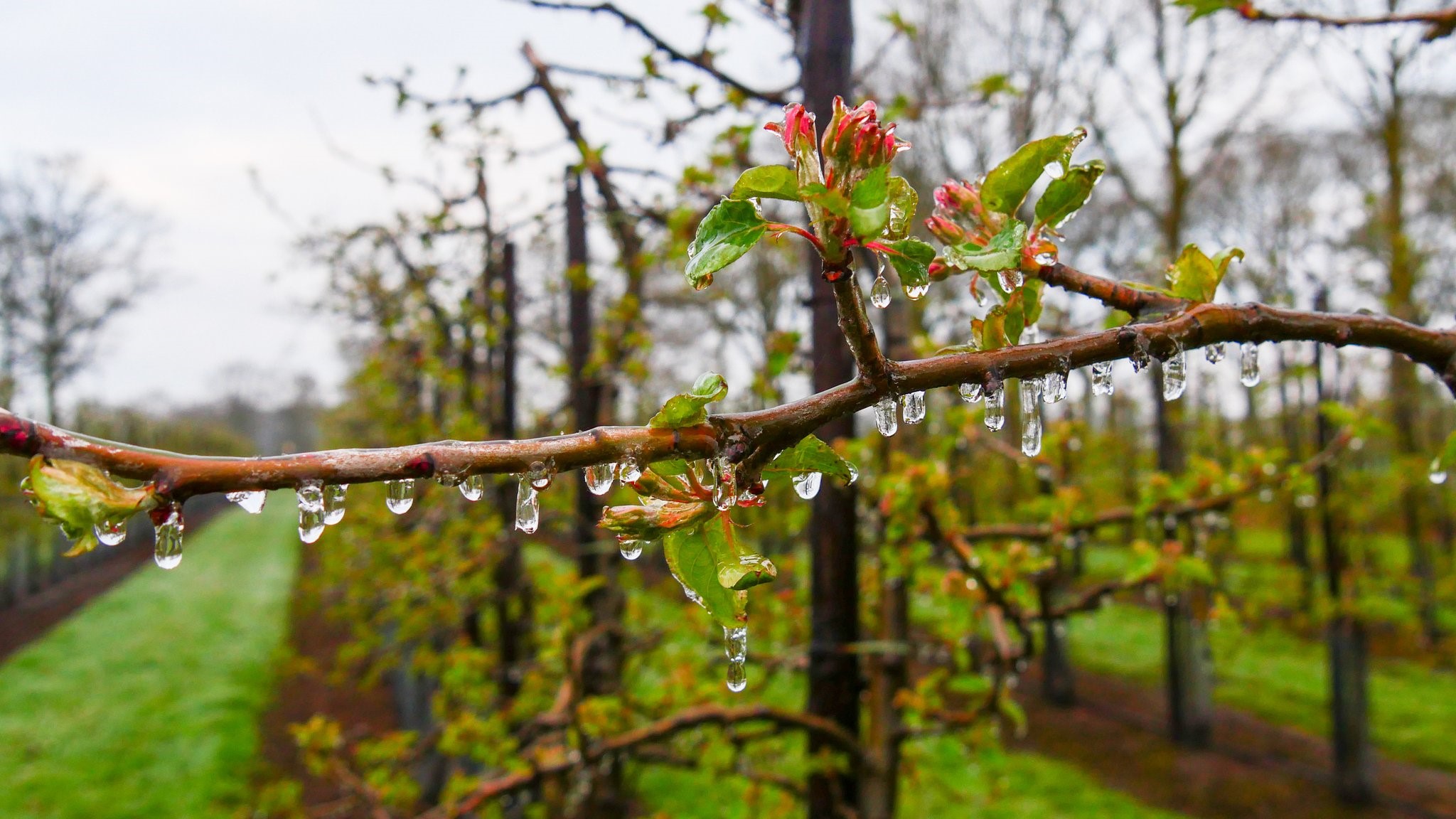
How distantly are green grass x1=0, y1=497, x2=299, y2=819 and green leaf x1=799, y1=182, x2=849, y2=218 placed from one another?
38.3 ft

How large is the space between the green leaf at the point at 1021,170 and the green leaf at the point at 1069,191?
14mm

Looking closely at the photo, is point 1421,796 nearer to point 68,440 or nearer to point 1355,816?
point 1355,816

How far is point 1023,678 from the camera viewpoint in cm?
1298

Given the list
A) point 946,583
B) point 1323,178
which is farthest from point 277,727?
point 1323,178

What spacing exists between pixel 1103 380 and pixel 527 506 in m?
0.68

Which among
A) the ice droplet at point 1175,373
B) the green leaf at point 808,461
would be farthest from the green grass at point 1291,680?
the green leaf at point 808,461

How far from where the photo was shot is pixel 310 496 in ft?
1.94

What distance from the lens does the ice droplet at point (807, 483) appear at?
776 mm

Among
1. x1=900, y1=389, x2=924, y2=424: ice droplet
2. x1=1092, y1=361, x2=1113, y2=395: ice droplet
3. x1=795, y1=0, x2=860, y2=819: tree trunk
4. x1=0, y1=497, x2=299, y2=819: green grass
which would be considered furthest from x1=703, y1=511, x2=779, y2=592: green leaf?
x1=0, y1=497, x2=299, y2=819: green grass

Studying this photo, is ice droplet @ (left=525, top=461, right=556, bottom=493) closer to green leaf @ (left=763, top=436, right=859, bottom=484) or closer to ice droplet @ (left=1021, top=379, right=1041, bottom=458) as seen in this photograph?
green leaf @ (left=763, top=436, right=859, bottom=484)

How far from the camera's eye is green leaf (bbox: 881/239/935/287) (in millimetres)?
693

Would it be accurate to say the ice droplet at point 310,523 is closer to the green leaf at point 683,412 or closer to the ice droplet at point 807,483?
the green leaf at point 683,412

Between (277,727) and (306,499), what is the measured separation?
1414 centimetres

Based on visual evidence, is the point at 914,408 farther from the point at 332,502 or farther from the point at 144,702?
the point at 144,702
